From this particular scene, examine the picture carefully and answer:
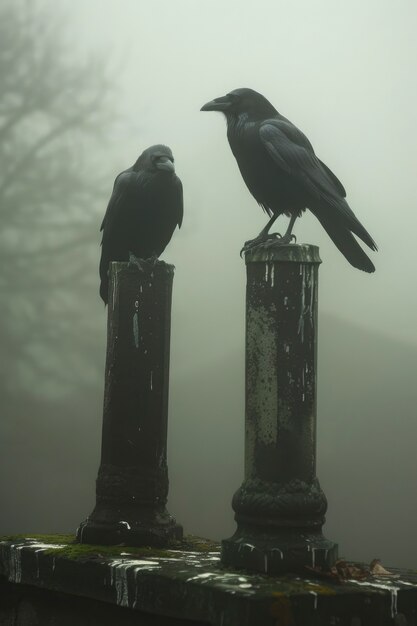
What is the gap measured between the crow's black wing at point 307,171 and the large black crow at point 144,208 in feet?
2.96

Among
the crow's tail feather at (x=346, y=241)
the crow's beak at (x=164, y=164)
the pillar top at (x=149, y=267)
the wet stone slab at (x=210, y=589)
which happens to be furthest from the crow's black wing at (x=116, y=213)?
the wet stone slab at (x=210, y=589)

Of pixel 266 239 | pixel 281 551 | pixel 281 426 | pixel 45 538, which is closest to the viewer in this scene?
pixel 281 551

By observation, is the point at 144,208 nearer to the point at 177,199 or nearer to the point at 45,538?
the point at 177,199

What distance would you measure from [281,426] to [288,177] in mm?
1364

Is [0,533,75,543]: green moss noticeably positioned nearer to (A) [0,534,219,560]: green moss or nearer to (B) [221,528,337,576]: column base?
(A) [0,534,219,560]: green moss

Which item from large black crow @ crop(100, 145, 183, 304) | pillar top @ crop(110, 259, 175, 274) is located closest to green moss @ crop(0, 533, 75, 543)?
pillar top @ crop(110, 259, 175, 274)

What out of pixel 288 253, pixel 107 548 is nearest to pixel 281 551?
pixel 107 548

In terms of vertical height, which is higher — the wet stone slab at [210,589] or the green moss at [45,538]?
the green moss at [45,538]

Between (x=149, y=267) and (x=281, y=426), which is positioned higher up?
(x=149, y=267)

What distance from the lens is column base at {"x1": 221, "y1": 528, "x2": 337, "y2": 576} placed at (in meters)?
3.78

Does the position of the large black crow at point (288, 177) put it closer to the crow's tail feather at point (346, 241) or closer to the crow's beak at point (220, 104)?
the crow's tail feather at point (346, 241)

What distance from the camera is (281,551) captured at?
3.78 metres

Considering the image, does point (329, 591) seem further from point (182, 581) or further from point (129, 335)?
point (129, 335)

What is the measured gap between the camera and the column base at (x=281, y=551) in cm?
378
